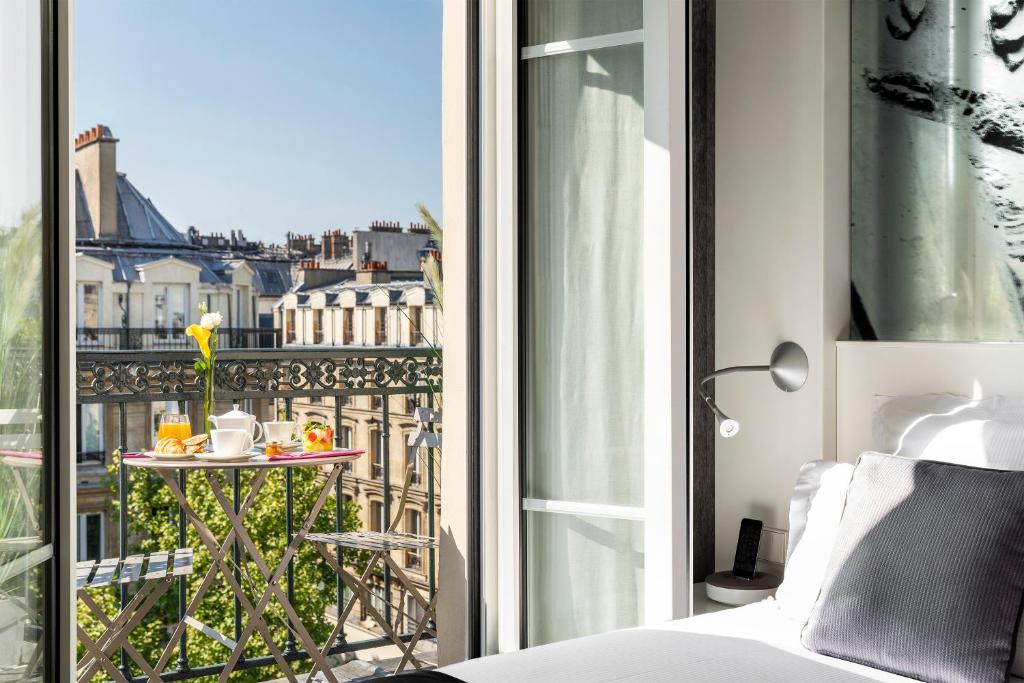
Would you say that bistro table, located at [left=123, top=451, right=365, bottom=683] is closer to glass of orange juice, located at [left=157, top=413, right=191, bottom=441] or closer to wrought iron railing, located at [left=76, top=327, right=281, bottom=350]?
glass of orange juice, located at [left=157, top=413, right=191, bottom=441]

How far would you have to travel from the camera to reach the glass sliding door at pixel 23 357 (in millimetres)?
1701

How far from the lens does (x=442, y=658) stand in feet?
9.50

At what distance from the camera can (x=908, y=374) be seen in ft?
7.99

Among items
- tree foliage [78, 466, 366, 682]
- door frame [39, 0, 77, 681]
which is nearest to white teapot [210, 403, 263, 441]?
door frame [39, 0, 77, 681]

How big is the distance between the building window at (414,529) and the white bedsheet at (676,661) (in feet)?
14.2

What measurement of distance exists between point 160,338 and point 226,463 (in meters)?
3.71

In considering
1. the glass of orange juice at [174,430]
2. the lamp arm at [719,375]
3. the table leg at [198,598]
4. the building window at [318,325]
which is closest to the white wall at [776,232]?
the lamp arm at [719,375]

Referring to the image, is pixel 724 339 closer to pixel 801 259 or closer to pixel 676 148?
pixel 801 259

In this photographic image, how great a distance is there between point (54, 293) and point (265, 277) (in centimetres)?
494

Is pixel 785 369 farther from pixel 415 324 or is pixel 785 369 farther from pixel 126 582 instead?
pixel 415 324

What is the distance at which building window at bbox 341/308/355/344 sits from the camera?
254 inches

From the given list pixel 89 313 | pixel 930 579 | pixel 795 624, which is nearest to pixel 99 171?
pixel 89 313

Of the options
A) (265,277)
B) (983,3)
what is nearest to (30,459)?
(983,3)

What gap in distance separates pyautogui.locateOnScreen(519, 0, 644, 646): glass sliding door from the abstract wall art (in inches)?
27.2
